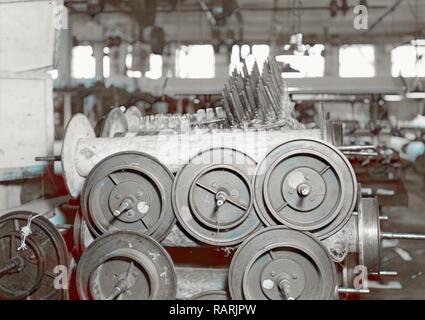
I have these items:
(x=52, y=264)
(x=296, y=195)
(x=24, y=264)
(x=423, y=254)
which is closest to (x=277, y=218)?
(x=296, y=195)

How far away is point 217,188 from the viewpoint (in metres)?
1.55

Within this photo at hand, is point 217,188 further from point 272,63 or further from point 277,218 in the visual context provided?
point 272,63

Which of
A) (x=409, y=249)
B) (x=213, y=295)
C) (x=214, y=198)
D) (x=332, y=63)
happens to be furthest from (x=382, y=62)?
(x=213, y=295)

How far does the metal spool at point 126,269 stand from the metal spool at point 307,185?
1.34ft

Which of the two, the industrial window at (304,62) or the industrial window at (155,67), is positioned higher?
the industrial window at (155,67)

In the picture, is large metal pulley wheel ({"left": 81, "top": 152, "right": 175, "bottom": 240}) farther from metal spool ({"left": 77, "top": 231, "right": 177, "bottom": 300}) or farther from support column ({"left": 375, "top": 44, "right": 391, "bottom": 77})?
support column ({"left": 375, "top": 44, "right": 391, "bottom": 77})

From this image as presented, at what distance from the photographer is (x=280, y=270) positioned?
1460mm

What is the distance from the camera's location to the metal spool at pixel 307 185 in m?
1.50

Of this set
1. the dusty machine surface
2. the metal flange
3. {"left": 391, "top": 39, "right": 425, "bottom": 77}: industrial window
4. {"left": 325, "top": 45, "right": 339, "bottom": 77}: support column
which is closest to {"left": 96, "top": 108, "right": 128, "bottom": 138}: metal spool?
the metal flange

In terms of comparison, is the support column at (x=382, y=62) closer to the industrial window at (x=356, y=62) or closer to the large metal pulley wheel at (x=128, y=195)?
the industrial window at (x=356, y=62)

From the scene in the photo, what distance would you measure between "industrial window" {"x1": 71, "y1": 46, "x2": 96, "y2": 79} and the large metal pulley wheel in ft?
4.36

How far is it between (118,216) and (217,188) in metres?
0.39

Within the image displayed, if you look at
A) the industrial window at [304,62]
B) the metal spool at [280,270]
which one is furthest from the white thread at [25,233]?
the industrial window at [304,62]
